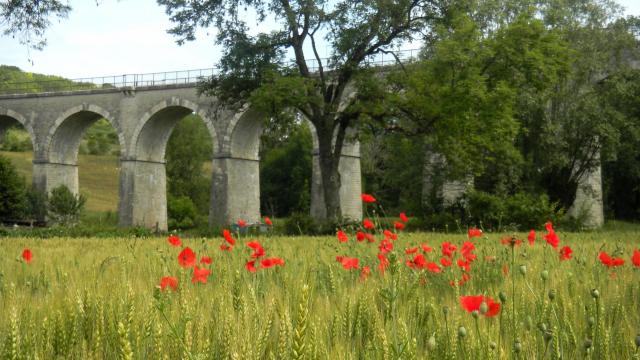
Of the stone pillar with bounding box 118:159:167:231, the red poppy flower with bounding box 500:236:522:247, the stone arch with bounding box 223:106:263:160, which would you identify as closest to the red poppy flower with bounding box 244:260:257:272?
the red poppy flower with bounding box 500:236:522:247

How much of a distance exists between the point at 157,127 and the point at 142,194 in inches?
168

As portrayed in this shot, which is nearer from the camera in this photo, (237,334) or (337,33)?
(237,334)

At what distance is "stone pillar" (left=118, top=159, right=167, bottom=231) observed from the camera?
34.2 m

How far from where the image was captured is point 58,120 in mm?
37656

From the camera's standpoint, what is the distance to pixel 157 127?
36.4 metres

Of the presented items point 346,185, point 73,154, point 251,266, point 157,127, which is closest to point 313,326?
point 251,266

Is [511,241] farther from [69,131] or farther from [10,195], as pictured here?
[69,131]

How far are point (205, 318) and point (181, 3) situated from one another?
20905mm

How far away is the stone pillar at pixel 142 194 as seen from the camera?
34188 millimetres

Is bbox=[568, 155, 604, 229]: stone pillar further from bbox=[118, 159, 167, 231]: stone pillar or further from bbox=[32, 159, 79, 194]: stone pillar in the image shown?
bbox=[32, 159, 79, 194]: stone pillar

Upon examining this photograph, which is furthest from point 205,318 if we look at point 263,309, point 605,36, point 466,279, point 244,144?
point 244,144

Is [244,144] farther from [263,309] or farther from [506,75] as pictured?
[263,309]

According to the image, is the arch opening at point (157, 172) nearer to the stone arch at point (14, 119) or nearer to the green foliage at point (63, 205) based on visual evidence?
the green foliage at point (63, 205)

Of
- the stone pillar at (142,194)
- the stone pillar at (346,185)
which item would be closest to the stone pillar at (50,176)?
the stone pillar at (142,194)
